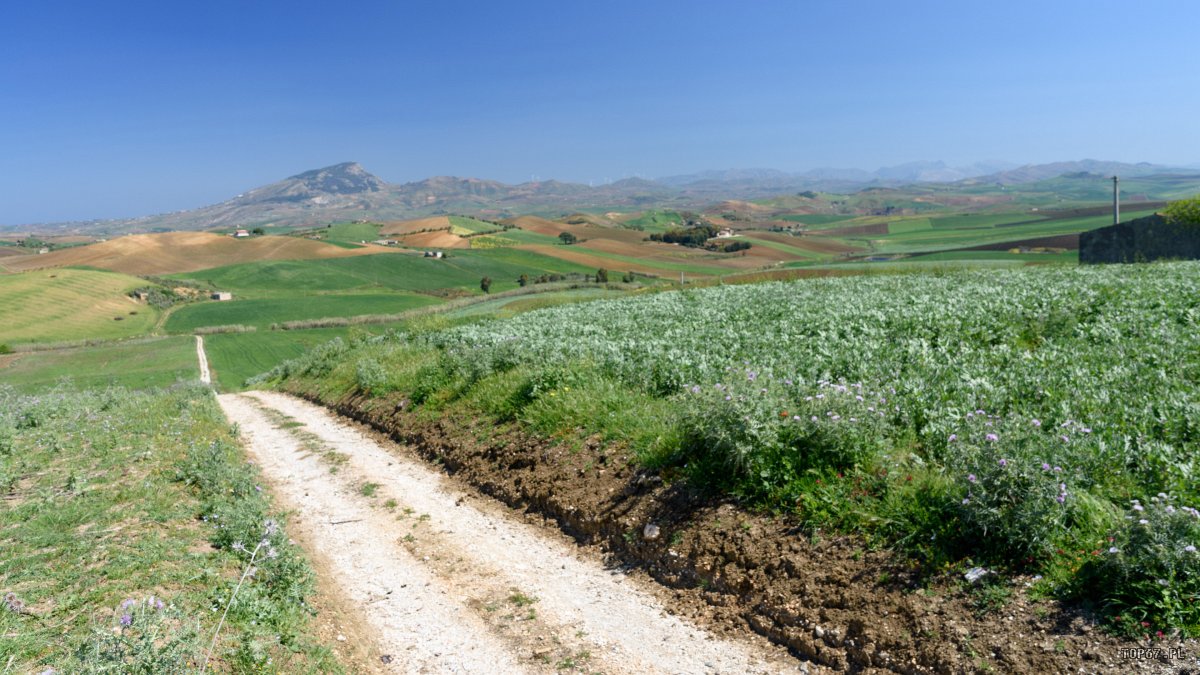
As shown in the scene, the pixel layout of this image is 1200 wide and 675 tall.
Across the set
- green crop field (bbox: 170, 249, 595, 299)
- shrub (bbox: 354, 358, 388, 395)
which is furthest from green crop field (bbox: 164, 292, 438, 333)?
shrub (bbox: 354, 358, 388, 395)

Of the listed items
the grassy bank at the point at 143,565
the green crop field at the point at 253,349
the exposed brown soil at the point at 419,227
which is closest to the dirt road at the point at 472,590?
the grassy bank at the point at 143,565

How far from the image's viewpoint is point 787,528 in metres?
7.32

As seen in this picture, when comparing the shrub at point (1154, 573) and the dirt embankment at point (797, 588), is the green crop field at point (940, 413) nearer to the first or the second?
the shrub at point (1154, 573)

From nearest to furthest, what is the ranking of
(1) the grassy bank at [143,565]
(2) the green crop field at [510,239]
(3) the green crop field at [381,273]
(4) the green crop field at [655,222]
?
(1) the grassy bank at [143,565] < (3) the green crop field at [381,273] < (2) the green crop field at [510,239] < (4) the green crop field at [655,222]

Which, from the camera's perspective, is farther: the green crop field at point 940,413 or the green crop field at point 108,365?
the green crop field at point 108,365

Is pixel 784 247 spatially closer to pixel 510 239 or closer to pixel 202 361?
pixel 510 239

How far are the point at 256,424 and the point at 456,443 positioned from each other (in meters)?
9.24

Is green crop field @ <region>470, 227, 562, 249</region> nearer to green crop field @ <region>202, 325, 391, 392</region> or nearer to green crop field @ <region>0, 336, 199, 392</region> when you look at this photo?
green crop field @ <region>202, 325, 391, 392</region>

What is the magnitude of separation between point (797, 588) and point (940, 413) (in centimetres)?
291

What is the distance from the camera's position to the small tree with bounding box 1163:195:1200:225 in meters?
32.2

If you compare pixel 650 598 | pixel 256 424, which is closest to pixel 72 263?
pixel 256 424

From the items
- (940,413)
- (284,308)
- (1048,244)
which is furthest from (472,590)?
(1048,244)

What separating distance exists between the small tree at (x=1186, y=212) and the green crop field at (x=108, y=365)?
5812cm

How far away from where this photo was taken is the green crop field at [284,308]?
77.8 m
